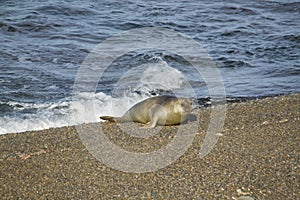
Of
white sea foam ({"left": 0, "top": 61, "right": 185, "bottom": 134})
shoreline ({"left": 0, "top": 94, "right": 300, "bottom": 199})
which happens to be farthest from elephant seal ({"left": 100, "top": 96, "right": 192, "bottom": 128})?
white sea foam ({"left": 0, "top": 61, "right": 185, "bottom": 134})

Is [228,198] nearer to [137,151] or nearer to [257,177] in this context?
[257,177]

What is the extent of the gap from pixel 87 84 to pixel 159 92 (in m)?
1.40

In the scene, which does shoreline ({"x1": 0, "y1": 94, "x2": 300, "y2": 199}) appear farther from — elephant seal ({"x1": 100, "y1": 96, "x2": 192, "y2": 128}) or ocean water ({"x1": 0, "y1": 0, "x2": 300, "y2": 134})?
ocean water ({"x1": 0, "y1": 0, "x2": 300, "y2": 134})

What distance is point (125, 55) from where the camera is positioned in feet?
39.2

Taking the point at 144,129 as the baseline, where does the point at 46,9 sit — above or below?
below

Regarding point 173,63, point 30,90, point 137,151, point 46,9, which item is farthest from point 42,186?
point 46,9

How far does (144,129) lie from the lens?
19.1ft

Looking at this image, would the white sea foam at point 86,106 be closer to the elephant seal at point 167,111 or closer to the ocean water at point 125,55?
the ocean water at point 125,55

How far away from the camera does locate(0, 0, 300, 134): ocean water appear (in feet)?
28.3

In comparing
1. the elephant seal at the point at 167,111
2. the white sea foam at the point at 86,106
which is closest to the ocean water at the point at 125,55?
the white sea foam at the point at 86,106

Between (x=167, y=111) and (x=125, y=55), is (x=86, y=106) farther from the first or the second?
(x=125, y=55)

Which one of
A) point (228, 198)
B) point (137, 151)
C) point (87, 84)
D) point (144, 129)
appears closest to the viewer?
point (228, 198)

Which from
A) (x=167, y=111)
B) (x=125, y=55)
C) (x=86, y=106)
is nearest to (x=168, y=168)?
(x=167, y=111)

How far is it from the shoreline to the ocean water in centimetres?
209
